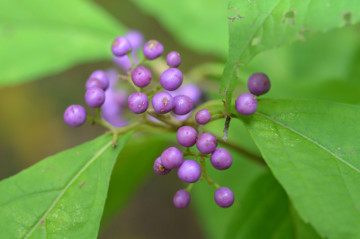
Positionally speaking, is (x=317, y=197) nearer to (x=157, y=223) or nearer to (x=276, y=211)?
(x=276, y=211)

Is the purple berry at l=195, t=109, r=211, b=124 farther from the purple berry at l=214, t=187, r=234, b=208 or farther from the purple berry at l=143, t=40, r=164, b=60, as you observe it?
the purple berry at l=143, t=40, r=164, b=60

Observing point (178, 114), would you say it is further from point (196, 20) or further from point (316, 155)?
point (196, 20)

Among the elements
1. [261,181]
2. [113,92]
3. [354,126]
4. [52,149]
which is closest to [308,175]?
[354,126]

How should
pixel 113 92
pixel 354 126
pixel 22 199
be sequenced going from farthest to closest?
pixel 113 92 < pixel 22 199 < pixel 354 126

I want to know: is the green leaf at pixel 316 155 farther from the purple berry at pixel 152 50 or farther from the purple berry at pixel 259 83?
the purple berry at pixel 152 50

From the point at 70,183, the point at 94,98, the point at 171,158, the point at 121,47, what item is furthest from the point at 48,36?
the point at 171,158

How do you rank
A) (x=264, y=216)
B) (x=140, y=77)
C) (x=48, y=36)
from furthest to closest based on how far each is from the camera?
(x=48, y=36) < (x=264, y=216) < (x=140, y=77)
